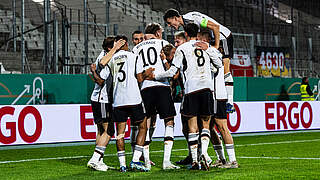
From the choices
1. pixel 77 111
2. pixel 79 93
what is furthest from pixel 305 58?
pixel 77 111

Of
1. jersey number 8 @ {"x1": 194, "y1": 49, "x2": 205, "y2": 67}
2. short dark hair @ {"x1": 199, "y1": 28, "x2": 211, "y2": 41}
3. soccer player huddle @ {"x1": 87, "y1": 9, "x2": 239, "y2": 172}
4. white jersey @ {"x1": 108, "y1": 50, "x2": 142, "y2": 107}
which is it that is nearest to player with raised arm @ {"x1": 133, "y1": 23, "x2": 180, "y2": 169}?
soccer player huddle @ {"x1": 87, "y1": 9, "x2": 239, "y2": 172}

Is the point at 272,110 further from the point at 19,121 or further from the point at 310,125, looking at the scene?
the point at 19,121

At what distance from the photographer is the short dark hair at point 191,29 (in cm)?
859

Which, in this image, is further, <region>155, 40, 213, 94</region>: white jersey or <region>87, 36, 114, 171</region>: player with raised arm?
<region>87, 36, 114, 171</region>: player with raised arm

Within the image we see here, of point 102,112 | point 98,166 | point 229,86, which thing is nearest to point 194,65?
point 229,86

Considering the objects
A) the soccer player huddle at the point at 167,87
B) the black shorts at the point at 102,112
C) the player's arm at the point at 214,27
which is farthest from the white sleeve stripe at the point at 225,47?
the black shorts at the point at 102,112

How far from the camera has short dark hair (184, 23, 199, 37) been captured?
338 inches

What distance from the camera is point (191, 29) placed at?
8.59 metres

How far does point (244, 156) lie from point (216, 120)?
8.02 feet

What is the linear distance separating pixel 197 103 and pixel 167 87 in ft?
2.58

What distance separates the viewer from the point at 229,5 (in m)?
32.9

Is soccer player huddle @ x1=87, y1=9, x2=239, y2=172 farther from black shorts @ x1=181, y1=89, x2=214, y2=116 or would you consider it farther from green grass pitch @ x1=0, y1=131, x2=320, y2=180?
green grass pitch @ x1=0, y1=131, x2=320, y2=180

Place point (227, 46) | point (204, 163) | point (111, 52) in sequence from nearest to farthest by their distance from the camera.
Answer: point (204, 163) → point (111, 52) → point (227, 46)

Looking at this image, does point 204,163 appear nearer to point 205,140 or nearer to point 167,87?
point 205,140
